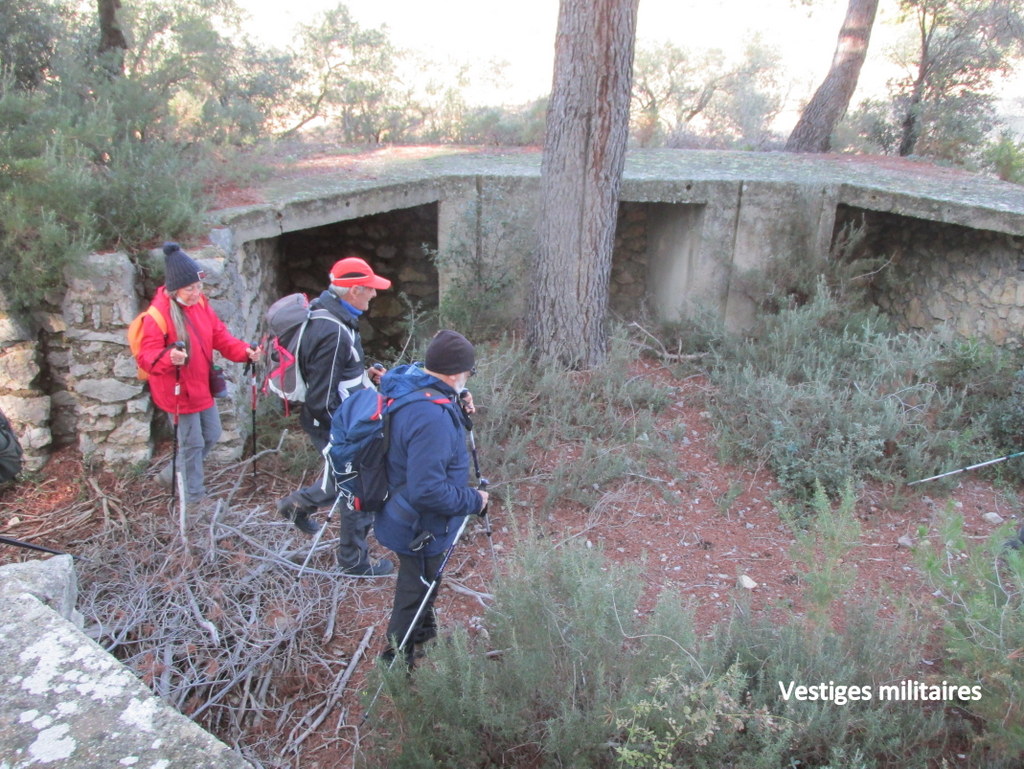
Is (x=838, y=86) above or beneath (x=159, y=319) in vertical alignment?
above

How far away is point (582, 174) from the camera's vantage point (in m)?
5.62

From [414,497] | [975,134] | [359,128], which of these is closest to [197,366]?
[414,497]

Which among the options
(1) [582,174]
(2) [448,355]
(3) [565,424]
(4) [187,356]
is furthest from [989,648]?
(1) [582,174]

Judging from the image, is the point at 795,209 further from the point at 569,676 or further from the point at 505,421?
the point at 569,676

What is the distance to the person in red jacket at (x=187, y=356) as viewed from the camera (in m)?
3.90

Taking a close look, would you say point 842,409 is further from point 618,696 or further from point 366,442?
A: point 366,442

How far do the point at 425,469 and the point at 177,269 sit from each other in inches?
77.5

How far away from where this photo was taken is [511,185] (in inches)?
283

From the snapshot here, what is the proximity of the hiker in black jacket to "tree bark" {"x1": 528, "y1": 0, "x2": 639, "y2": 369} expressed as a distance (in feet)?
7.29

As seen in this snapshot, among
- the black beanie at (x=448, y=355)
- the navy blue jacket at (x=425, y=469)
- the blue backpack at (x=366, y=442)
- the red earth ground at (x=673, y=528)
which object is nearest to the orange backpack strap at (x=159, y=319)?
the red earth ground at (x=673, y=528)

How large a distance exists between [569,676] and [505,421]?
8.41ft

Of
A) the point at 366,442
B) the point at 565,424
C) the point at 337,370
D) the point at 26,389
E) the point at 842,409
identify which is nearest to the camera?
the point at 366,442

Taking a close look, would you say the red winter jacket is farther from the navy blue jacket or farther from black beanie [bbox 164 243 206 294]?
the navy blue jacket

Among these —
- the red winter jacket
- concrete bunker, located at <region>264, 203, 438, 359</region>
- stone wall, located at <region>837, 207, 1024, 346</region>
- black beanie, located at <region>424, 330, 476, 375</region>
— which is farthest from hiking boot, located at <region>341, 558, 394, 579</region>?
stone wall, located at <region>837, 207, 1024, 346</region>
